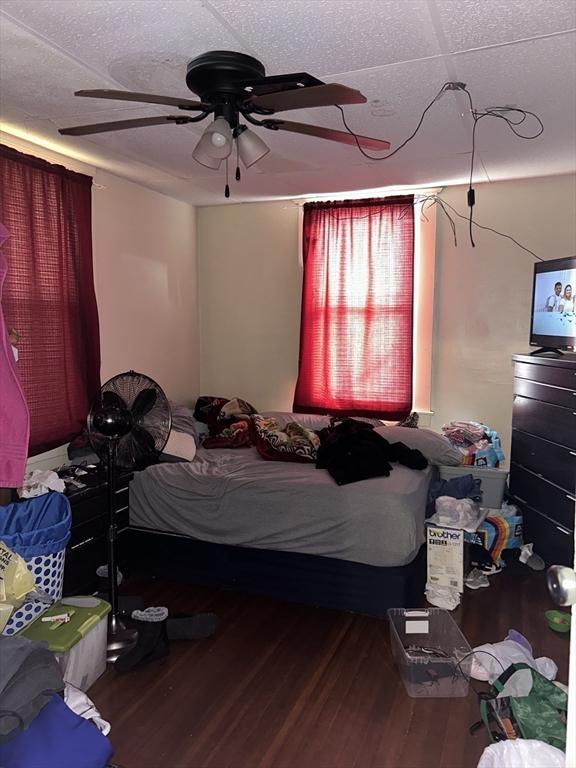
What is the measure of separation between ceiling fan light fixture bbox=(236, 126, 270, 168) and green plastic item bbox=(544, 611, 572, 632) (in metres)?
2.48

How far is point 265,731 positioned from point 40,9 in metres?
2.55

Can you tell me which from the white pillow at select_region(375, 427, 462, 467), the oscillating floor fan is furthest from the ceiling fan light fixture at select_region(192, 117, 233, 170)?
the white pillow at select_region(375, 427, 462, 467)

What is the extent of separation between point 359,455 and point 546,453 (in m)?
1.10

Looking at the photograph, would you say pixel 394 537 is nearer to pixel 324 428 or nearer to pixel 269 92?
pixel 324 428

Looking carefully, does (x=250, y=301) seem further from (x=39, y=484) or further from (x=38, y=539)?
(x=38, y=539)

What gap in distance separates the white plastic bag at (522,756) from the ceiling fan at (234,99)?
1.89 metres

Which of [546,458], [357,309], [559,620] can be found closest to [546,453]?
[546,458]

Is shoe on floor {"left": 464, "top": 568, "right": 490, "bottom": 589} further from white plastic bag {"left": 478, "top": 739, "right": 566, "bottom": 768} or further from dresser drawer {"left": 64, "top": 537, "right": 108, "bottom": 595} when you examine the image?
dresser drawer {"left": 64, "top": 537, "right": 108, "bottom": 595}

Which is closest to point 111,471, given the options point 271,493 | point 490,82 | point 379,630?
point 271,493

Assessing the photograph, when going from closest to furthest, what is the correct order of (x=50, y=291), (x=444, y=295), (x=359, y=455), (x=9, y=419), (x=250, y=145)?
(x=250, y=145), (x=9, y=419), (x=359, y=455), (x=50, y=291), (x=444, y=295)

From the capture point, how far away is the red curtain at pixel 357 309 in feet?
14.4

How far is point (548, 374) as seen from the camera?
128 inches

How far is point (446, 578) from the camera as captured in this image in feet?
9.66

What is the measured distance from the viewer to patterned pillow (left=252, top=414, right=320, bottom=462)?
3.46 m
